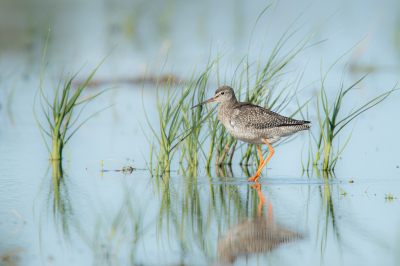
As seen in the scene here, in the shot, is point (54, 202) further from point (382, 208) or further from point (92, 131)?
point (92, 131)

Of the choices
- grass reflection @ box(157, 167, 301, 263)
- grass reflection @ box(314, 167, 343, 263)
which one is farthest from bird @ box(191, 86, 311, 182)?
grass reflection @ box(314, 167, 343, 263)

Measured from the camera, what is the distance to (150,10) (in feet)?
70.6

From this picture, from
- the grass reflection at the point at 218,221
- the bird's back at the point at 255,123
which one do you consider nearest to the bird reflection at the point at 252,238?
the grass reflection at the point at 218,221

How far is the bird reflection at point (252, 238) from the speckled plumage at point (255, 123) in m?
2.47

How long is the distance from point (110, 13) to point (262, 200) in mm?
16468

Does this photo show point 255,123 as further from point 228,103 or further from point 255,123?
point 228,103

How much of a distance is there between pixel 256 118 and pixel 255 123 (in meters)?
0.13

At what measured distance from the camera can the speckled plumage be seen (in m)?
7.46

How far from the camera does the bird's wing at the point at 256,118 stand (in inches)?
295

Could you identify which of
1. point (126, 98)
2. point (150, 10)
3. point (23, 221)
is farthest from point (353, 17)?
point (23, 221)

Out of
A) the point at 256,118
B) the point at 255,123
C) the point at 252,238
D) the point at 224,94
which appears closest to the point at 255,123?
the point at 255,123

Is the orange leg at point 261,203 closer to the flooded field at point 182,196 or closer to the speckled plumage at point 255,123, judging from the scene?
the flooded field at point 182,196

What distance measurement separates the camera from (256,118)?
7586mm

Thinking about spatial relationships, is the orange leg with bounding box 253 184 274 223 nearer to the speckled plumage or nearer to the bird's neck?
the speckled plumage
